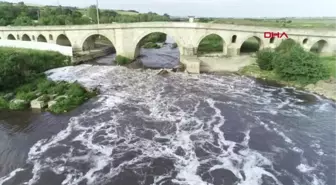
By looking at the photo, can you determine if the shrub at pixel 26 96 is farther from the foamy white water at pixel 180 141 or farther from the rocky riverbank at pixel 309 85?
the rocky riverbank at pixel 309 85

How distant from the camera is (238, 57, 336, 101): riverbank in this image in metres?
30.1

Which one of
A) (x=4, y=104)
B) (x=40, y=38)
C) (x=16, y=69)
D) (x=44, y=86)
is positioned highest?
(x=40, y=38)

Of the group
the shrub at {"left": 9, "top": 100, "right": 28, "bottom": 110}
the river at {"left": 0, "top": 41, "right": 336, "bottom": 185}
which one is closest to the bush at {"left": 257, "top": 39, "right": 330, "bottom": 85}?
the river at {"left": 0, "top": 41, "right": 336, "bottom": 185}

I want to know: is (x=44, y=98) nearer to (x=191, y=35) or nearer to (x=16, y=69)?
(x=16, y=69)

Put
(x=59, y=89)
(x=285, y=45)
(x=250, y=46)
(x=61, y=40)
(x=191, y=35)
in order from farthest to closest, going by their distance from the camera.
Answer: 1. (x=61, y=40)
2. (x=250, y=46)
3. (x=191, y=35)
4. (x=285, y=45)
5. (x=59, y=89)

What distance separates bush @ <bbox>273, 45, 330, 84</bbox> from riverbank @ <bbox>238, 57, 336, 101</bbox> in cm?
66

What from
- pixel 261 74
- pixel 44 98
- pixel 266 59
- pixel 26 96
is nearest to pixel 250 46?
pixel 266 59

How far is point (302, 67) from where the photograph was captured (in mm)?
32562

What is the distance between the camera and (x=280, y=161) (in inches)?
709

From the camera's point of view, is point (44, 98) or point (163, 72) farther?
point (163, 72)

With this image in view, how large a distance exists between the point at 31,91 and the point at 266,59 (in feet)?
95.6

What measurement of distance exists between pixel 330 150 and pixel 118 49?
35675 mm

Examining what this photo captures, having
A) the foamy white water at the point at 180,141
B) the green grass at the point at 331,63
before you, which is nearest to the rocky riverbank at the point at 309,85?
the green grass at the point at 331,63

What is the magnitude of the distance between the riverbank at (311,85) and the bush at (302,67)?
0.66 m
